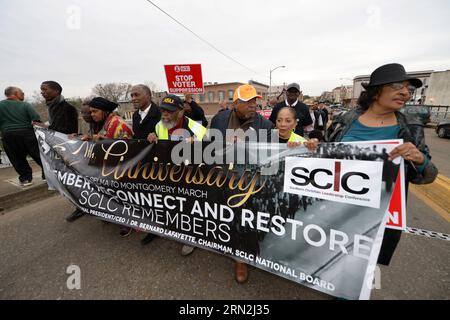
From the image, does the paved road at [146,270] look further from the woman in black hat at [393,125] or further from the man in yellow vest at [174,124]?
the man in yellow vest at [174,124]

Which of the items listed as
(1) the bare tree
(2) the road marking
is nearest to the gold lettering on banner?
(2) the road marking

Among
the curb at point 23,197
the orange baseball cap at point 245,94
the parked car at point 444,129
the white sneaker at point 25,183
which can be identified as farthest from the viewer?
the parked car at point 444,129

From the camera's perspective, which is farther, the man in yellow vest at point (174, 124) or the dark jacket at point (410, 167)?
the man in yellow vest at point (174, 124)

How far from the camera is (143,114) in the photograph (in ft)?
10.2

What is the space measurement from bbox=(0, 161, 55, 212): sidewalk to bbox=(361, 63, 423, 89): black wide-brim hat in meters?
5.79

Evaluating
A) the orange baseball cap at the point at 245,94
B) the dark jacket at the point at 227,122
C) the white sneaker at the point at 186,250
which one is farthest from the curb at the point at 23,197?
the orange baseball cap at the point at 245,94

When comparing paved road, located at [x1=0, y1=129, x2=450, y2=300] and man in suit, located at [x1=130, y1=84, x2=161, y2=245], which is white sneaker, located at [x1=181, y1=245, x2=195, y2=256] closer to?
paved road, located at [x1=0, y1=129, x2=450, y2=300]

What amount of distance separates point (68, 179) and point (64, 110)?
1.48 m

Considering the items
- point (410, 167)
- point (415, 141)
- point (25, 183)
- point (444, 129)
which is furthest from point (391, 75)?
point (444, 129)

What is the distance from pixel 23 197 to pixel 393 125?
19.3ft

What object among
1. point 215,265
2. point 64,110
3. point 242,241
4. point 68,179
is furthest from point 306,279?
point 64,110

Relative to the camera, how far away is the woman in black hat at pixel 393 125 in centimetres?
146
